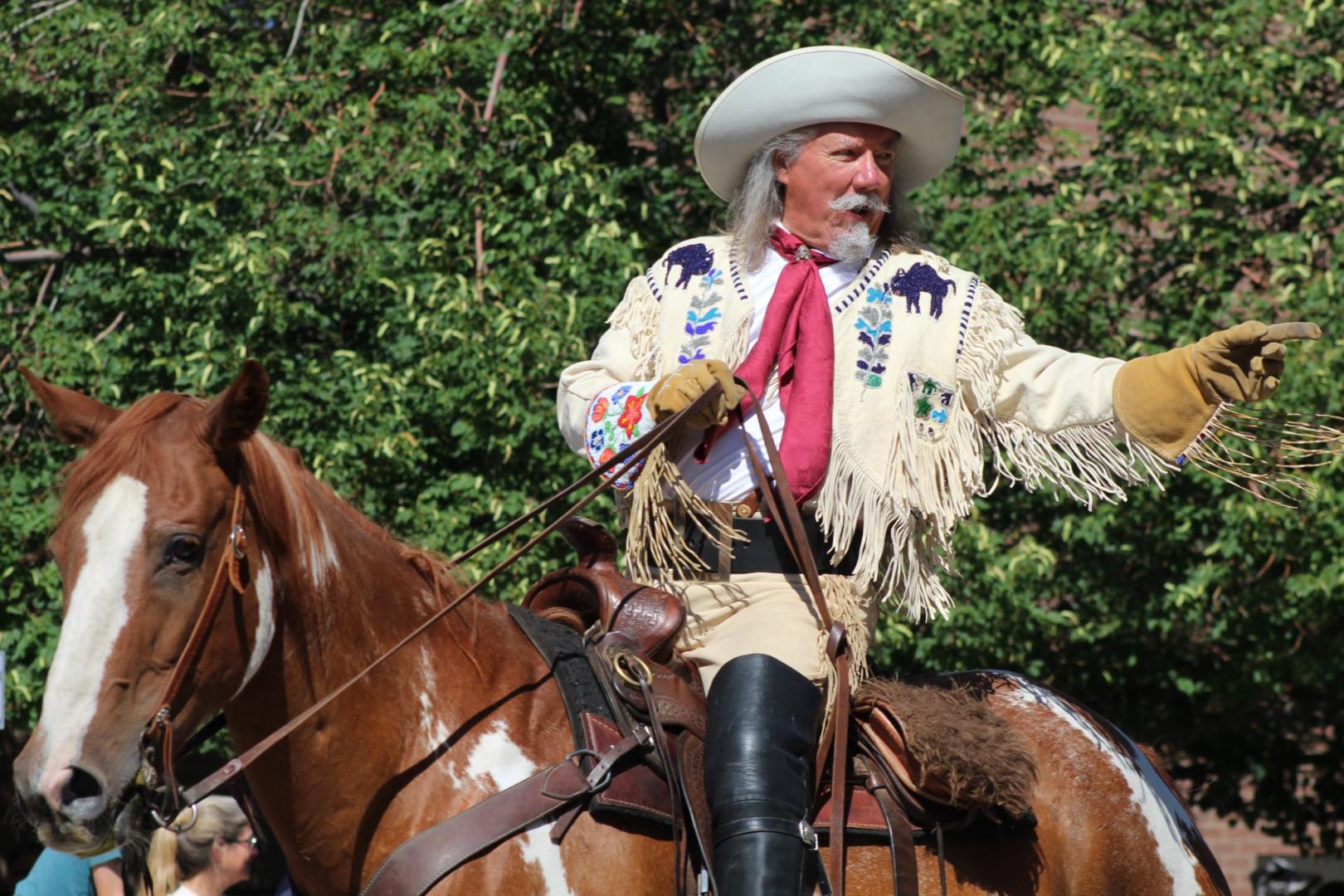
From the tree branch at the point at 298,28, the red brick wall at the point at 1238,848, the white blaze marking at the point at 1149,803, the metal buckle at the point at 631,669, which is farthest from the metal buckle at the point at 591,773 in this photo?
the red brick wall at the point at 1238,848

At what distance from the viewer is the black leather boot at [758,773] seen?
9.69 feet

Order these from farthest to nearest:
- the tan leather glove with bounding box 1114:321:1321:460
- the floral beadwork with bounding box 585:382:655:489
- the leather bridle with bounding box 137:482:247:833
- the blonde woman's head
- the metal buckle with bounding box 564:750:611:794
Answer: the blonde woman's head → the floral beadwork with bounding box 585:382:655:489 → the tan leather glove with bounding box 1114:321:1321:460 → the metal buckle with bounding box 564:750:611:794 → the leather bridle with bounding box 137:482:247:833

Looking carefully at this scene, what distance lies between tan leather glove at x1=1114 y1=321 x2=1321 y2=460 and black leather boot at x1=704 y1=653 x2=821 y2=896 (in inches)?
38.7

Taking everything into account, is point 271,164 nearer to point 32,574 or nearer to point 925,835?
point 32,574

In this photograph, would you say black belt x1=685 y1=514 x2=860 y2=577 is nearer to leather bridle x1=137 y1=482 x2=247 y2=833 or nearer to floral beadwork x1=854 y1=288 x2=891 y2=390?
floral beadwork x1=854 y1=288 x2=891 y2=390

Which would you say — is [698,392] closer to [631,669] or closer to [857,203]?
[631,669]

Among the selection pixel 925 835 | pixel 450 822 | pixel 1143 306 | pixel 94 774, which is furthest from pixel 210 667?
pixel 1143 306

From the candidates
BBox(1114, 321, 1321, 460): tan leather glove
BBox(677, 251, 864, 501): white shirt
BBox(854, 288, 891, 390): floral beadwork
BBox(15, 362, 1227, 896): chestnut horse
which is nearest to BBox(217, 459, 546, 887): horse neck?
BBox(15, 362, 1227, 896): chestnut horse

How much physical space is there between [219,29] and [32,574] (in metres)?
2.80

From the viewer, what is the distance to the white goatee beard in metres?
3.58

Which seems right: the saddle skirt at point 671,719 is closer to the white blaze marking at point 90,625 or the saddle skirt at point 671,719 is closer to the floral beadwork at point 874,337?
the floral beadwork at point 874,337

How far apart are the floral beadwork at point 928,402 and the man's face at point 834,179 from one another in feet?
1.34

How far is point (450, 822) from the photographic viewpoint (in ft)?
9.30

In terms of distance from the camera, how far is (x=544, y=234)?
6.66m
